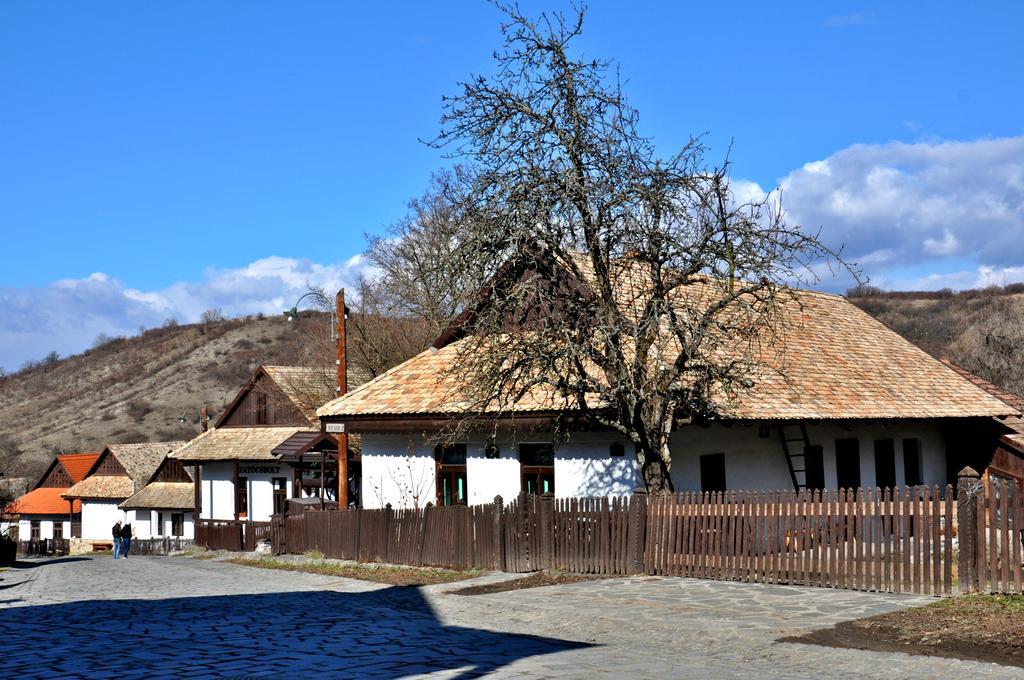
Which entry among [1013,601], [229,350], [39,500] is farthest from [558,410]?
[229,350]

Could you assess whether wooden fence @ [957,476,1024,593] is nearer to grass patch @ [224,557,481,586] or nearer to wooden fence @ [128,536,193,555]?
grass patch @ [224,557,481,586]

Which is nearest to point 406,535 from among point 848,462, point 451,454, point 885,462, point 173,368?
point 451,454

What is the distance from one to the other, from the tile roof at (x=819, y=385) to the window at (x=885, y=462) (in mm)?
1440

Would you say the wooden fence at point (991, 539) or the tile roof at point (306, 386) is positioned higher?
the tile roof at point (306, 386)

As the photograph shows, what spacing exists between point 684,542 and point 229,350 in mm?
109918

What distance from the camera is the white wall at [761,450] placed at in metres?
23.4

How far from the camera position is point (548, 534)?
67.3ft

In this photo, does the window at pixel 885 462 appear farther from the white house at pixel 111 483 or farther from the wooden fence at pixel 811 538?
the white house at pixel 111 483

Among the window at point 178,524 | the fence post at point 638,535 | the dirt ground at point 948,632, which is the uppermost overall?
the fence post at point 638,535

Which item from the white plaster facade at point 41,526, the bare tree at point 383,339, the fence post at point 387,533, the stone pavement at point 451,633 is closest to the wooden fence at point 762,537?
the fence post at point 387,533

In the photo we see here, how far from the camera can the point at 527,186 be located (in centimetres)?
1964

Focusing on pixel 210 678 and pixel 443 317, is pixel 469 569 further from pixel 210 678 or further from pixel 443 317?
pixel 443 317

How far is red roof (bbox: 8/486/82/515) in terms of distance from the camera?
72.7 meters

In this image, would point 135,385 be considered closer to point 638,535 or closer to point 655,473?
point 655,473
